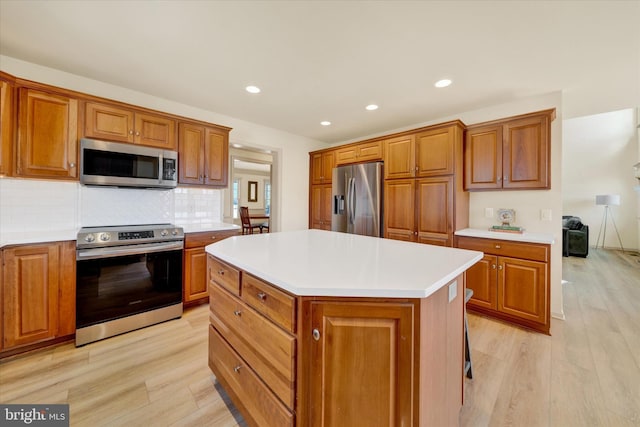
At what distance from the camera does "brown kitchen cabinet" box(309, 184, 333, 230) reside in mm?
4363

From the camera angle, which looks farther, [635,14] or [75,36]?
[75,36]

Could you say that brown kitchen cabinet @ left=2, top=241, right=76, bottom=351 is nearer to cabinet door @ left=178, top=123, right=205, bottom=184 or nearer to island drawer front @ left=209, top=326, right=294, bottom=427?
cabinet door @ left=178, top=123, right=205, bottom=184

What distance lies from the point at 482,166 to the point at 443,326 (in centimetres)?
255

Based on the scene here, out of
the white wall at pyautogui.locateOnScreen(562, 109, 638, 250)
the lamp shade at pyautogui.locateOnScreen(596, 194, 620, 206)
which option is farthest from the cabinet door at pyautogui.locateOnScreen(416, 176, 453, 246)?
the white wall at pyautogui.locateOnScreen(562, 109, 638, 250)

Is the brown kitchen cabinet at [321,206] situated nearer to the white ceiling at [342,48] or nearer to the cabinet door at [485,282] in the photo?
the white ceiling at [342,48]

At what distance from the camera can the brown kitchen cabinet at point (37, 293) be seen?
6.10 ft

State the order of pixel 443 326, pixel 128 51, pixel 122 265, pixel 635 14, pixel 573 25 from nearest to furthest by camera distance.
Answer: pixel 443 326
pixel 635 14
pixel 573 25
pixel 128 51
pixel 122 265

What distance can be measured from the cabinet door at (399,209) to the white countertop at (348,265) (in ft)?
5.28

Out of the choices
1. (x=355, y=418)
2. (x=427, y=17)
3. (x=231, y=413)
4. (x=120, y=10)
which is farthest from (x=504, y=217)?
(x=120, y=10)

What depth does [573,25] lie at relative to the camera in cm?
170

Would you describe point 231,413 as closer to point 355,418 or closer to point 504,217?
point 355,418

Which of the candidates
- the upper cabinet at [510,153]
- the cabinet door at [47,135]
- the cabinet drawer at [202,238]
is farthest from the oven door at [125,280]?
the upper cabinet at [510,153]

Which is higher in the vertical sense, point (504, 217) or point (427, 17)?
point (427, 17)

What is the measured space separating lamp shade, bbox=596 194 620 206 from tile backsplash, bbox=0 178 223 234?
341 inches
